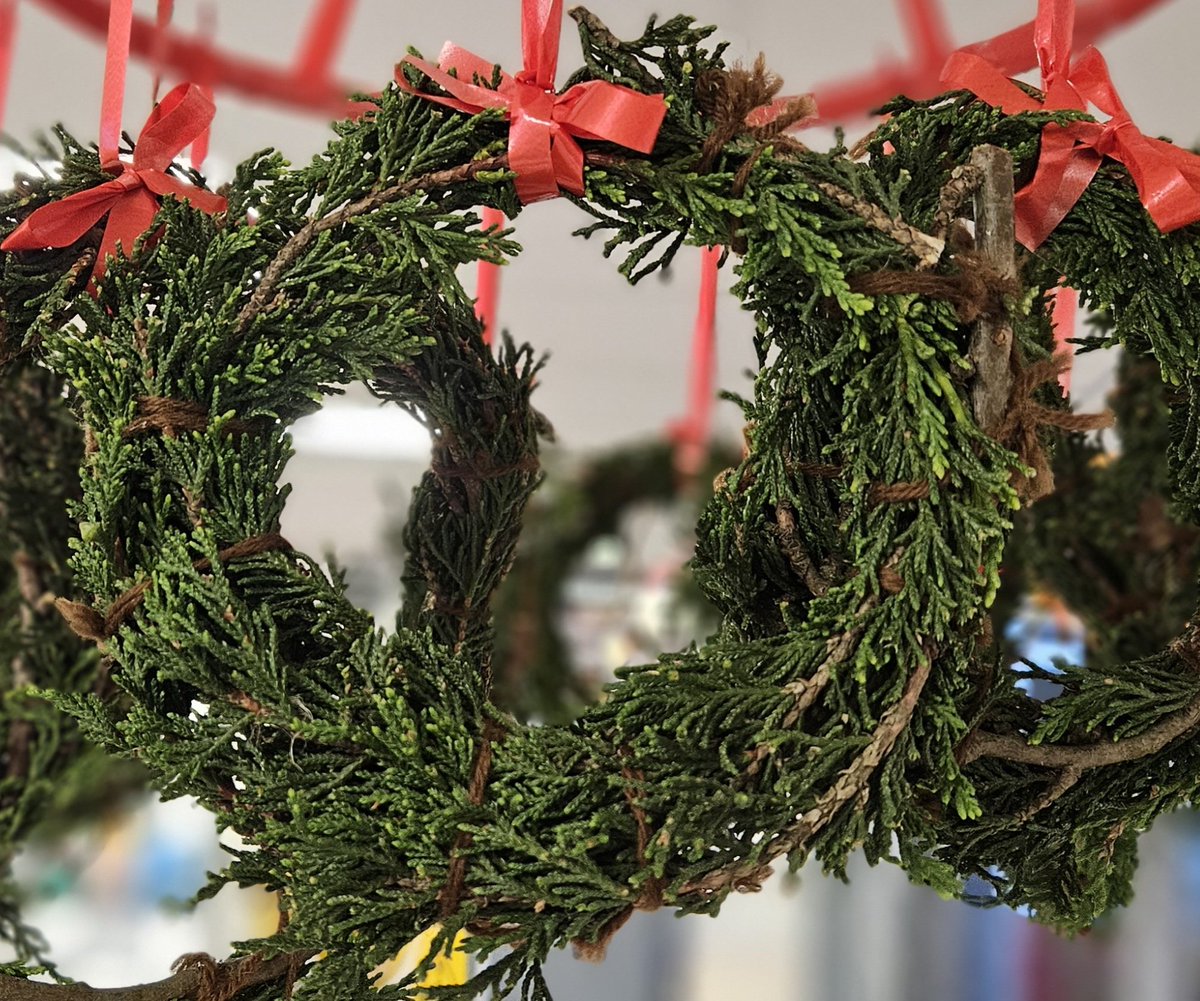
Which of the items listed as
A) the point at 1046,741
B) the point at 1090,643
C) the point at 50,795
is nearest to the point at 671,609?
the point at 1090,643

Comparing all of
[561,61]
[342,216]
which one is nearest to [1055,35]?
[342,216]

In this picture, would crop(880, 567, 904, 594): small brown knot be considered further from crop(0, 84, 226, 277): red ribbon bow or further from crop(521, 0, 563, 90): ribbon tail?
crop(0, 84, 226, 277): red ribbon bow

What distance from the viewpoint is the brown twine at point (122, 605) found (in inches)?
20.6

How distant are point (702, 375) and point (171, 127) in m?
0.50

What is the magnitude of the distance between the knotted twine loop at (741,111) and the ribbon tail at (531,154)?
0.07 m

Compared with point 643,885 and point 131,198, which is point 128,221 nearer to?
point 131,198

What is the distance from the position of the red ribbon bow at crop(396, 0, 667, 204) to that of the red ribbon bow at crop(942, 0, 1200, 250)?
18 cm

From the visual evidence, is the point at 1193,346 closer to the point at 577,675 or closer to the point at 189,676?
the point at 189,676

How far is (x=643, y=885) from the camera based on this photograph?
0.47 meters

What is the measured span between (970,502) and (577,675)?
118cm

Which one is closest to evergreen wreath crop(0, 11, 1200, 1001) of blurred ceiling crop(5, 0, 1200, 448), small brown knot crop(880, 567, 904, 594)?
small brown knot crop(880, 567, 904, 594)

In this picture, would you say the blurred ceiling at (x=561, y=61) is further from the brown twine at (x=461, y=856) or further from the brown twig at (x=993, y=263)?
the brown twine at (x=461, y=856)

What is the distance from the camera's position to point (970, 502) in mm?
498

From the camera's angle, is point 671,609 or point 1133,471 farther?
point 671,609
